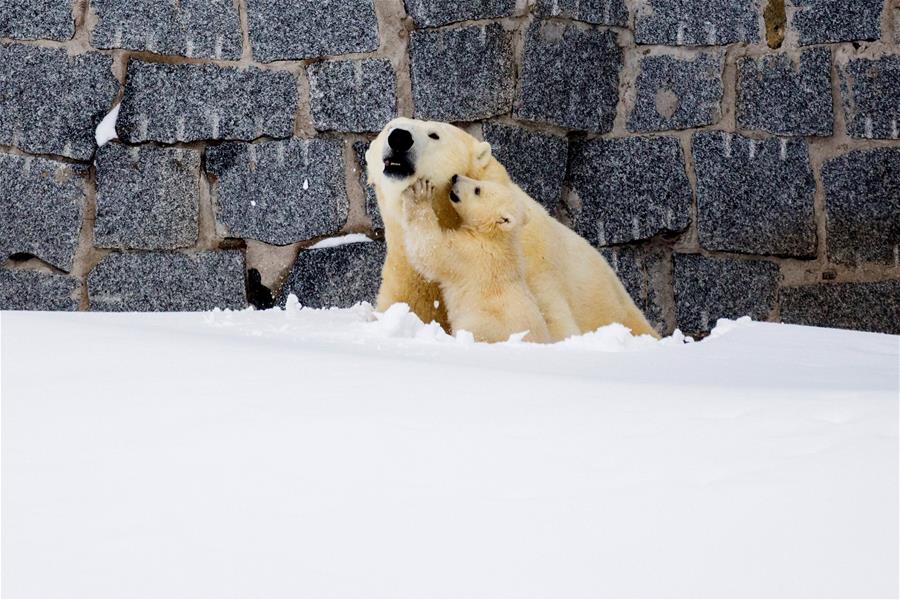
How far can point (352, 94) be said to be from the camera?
3.36 m

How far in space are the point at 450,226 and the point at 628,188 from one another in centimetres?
127

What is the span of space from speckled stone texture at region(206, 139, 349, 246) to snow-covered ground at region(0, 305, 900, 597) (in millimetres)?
1720

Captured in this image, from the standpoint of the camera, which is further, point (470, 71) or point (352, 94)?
point (352, 94)

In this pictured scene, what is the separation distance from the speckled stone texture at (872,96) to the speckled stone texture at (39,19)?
236cm

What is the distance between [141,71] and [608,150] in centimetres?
142

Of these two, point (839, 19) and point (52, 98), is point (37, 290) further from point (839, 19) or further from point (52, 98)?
point (839, 19)

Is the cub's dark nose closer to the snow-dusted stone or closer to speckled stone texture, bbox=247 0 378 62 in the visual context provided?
speckled stone texture, bbox=247 0 378 62

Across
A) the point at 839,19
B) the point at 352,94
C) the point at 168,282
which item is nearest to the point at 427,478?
the point at 352,94

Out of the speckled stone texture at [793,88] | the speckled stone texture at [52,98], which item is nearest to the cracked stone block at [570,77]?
the speckled stone texture at [793,88]

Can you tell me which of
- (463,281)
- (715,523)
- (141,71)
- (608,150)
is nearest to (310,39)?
(141,71)

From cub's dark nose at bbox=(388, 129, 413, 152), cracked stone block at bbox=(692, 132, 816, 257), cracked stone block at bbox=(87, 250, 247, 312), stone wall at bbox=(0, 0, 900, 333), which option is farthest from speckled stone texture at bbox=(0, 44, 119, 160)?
cracked stone block at bbox=(692, 132, 816, 257)

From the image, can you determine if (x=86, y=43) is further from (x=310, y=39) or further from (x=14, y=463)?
(x=14, y=463)

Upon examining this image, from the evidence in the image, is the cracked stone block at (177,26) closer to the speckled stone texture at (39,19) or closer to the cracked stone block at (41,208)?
the speckled stone texture at (39,19)

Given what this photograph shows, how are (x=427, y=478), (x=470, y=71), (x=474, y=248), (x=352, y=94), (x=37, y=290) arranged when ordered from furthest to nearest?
1. (x=37, y=290)
2. (x=352, y=94)
3. (x=470, y=71)
4. (x=474, y=248)
5. (x=427, y=478)
